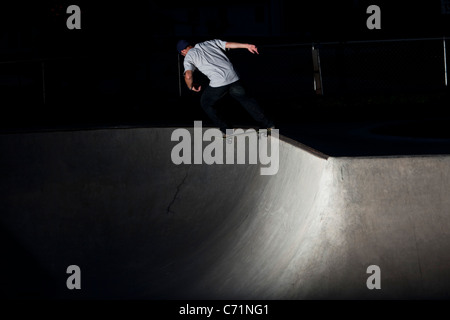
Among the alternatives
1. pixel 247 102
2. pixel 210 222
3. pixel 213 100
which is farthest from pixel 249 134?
pixel 210 222

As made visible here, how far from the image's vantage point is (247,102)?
7918 mm

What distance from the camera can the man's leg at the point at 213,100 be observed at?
786 centimetres

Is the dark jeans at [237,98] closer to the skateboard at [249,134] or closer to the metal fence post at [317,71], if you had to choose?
the skateboard at [249,134]

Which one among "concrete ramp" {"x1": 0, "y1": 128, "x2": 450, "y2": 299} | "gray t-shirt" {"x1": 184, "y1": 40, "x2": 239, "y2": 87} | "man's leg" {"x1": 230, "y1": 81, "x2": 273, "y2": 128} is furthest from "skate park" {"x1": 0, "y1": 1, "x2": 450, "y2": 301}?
"gray t-shirt" {"x1": 184, "y1": 40, "x2": 239, "y2": 87}

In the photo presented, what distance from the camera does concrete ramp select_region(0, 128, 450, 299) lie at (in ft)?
17.5

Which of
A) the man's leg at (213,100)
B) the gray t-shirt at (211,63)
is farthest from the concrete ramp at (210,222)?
the gray t-shirt at (211,63)

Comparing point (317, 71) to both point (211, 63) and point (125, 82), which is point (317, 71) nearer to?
point (125, 82)

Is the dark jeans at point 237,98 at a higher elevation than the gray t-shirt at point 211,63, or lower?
lower

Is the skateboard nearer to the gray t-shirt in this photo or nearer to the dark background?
the gray t-shirt

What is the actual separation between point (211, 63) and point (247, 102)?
672mm

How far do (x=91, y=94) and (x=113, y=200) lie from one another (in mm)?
7040

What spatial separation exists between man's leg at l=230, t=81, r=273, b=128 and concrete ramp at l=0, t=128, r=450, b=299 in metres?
0.68

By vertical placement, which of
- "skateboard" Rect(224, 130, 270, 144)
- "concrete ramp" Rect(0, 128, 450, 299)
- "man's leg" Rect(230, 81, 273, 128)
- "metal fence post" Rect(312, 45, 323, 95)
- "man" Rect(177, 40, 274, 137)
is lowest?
"concrete ramp" Rect(0, 128, 450, 299)

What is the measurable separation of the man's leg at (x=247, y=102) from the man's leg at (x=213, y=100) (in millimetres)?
116
